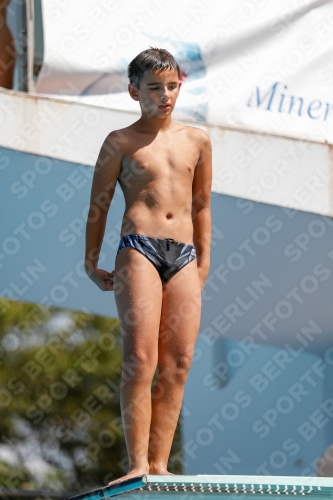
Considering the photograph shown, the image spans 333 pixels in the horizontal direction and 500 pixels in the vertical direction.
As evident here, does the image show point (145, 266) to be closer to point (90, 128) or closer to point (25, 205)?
point (90, 128)

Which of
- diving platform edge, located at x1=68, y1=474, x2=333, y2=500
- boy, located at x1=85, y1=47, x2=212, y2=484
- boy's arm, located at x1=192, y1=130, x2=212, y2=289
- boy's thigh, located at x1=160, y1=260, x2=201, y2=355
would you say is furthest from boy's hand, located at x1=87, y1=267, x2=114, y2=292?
diving platform edge, located at x1=68, y1=474, x2=333, y2=500

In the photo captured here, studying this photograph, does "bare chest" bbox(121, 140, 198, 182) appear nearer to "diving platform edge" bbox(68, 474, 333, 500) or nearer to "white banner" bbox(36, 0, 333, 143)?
"diving platform edge" bbox(68, 474, 333, 500)

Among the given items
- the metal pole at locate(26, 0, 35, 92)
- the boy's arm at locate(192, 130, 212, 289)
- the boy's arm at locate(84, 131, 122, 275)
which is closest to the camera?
the boy's arm at locate(84, 131, 122, 275)

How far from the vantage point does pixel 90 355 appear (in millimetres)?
17422

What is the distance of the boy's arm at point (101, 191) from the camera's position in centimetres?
438

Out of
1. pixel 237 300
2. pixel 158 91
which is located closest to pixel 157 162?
pixel 158 91

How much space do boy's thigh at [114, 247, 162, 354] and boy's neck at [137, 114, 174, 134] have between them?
1.89 feet

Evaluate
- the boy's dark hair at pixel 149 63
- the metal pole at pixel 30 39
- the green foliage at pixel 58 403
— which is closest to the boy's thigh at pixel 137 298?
the boy's dark hair at pixel 149 63

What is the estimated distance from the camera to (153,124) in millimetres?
4430

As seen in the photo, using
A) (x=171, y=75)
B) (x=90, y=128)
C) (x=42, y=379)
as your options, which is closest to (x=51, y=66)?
(x=90, y=128)

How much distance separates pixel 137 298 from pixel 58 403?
1292 centimetres

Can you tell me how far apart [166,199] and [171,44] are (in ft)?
8.76

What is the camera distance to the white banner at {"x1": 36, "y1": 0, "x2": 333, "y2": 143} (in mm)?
6473

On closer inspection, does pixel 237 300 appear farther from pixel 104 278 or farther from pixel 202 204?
pixel 104 278
